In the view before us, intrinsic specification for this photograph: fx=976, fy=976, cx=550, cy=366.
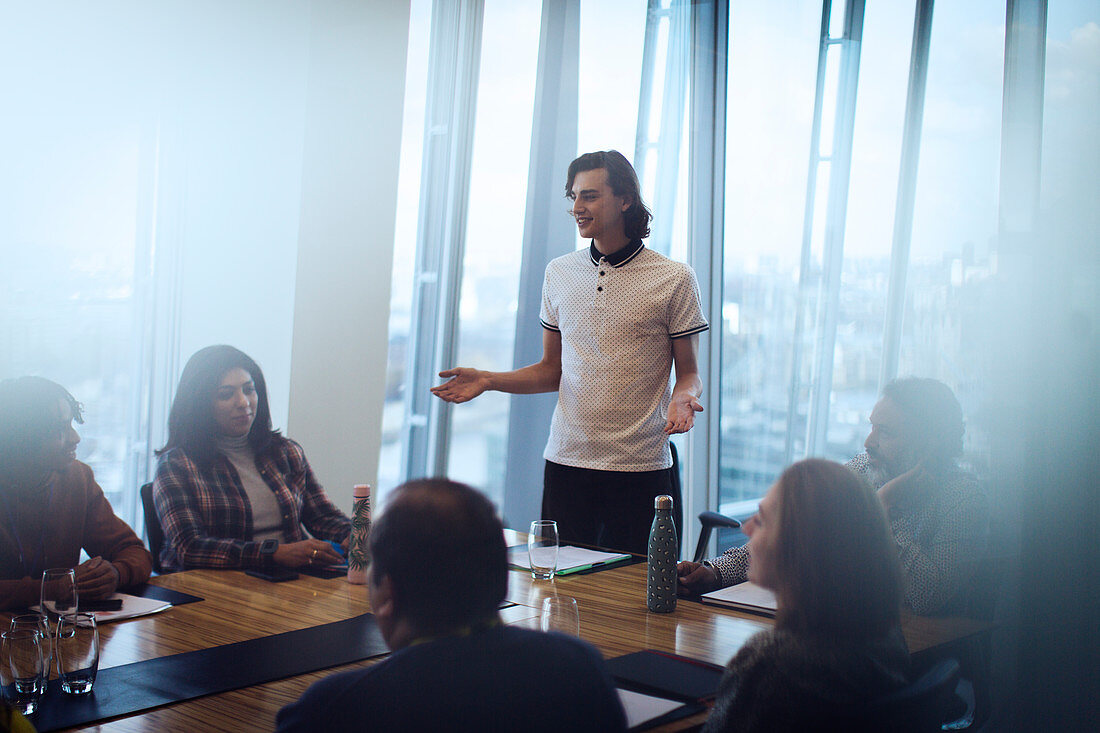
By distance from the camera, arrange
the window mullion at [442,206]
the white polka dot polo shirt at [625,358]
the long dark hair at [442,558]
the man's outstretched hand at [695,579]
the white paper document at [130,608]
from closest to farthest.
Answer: the long dark hair at [442,558] → the white paper document at [130,608] → the man's outstretched hand at [695,579] → the white polka dot polo shirt at [625,358] → the window mullion at [442,206]

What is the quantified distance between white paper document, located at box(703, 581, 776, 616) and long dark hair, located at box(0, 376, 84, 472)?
166 centimetres

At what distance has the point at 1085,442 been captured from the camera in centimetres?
270

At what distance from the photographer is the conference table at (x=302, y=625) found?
4.82ft

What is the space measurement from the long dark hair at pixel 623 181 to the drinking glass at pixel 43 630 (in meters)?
2.03

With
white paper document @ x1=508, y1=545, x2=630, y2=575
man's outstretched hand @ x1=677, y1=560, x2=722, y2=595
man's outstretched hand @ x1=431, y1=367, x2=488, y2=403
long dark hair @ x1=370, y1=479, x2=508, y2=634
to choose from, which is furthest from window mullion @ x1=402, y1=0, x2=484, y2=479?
long dark hair @ x1=370, y1=479, x2=508, y2=634

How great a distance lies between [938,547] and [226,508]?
6.07ft

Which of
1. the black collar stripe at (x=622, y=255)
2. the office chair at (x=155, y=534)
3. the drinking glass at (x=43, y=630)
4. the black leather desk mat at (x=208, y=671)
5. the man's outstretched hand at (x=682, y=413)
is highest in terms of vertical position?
the black collar stripe at (x=622, y=255)

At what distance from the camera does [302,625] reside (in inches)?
75.7

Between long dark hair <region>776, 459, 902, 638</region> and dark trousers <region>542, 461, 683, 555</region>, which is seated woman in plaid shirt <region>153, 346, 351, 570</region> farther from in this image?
long dark hair <region>776, 459, 902, 638</region>

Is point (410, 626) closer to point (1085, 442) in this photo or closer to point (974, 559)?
point (974, 559)

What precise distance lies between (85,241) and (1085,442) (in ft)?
10.8

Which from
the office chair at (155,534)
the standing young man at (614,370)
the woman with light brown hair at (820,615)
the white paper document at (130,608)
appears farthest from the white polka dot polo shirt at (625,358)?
the woman with light brown hair at (820,615)

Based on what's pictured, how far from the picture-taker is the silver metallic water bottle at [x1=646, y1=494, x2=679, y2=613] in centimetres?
207

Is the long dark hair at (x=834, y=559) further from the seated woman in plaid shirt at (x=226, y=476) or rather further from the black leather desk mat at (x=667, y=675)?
the seated woman in plaid shirt at (x=226, y=476)
